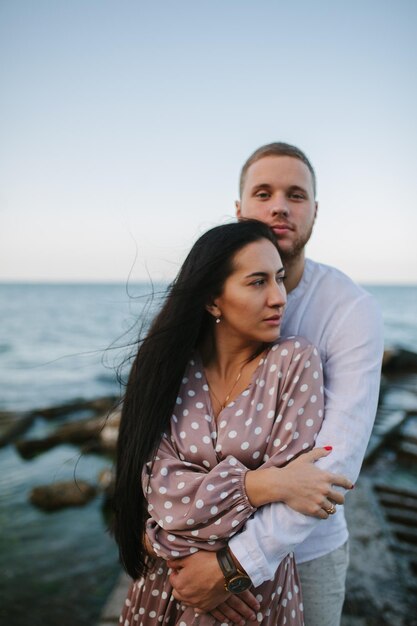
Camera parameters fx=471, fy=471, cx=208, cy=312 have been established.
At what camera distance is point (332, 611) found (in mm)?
2314

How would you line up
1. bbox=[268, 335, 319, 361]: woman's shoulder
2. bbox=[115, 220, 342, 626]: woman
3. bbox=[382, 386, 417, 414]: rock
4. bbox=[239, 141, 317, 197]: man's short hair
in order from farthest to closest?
bbox=[382, 386, 417, 414]: rock
bbox=[239, 141, 317, 197]: man's short hair
bbox=[268, 335, 319, 361]: woman's shoulder
bbox=[115, 220, 342, 626]: woman

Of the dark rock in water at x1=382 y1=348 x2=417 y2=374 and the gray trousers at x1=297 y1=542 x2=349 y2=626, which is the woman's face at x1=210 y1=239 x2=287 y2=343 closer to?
the gray trousers at x1=297 y1=542 x2=349 y2=626

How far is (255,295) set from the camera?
6.63 ft

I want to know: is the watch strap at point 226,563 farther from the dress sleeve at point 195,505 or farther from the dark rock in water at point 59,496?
the dark rock in water at point 59,496

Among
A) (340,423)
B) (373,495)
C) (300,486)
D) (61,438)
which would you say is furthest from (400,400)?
(300,486)

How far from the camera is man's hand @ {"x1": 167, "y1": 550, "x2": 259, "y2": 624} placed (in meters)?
1.74

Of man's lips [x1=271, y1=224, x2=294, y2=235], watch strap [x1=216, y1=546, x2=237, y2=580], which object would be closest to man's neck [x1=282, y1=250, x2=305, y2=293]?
man's lips [x1=271, y1=224, x2=294, y2=235]

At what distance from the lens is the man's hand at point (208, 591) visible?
1.74m

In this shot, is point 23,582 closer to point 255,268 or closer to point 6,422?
point 255,268

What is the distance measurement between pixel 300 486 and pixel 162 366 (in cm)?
77

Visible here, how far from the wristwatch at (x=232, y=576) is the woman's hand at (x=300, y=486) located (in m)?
0.23

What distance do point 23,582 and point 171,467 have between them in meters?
4.73

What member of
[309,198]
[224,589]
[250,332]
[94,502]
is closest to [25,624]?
[94,502]

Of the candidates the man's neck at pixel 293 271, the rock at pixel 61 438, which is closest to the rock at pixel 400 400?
the rock at pixel 61 438
